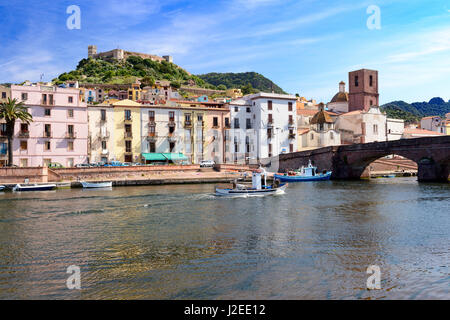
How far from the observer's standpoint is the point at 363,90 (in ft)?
339

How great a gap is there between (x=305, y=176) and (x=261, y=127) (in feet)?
51.4

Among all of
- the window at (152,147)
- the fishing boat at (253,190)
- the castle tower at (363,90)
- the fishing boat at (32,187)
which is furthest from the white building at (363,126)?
the fishing boat at (32,187)

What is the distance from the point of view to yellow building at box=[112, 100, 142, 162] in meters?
66.6

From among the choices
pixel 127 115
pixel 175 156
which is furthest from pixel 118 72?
pixel 175 156

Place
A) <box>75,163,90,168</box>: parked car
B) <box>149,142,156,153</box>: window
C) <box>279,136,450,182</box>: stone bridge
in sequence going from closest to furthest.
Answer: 1. <box>279,136,450,182</box>: stone bridge
2. <box>75,163,90,168</box>: parked car
3. <box>149,142,156,153</box>: window

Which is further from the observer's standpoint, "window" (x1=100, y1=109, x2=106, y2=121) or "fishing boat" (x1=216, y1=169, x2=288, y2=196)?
"window" (x1=100, y1=109, x2=106, y2=121)

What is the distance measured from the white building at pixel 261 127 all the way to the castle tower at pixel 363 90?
31.6m

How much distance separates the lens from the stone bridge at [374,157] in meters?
57.2

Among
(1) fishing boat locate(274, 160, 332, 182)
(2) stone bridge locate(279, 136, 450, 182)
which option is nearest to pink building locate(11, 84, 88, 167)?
(1) fishing boat locate(274, 160, 332, 182)

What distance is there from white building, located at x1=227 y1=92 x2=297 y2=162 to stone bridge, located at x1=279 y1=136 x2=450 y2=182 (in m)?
4.14

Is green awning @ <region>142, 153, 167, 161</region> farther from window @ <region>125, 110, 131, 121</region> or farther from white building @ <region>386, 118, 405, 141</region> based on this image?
white building @ <region>386, 118, 405, 141</region>

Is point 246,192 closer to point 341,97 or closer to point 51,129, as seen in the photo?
point 51,129

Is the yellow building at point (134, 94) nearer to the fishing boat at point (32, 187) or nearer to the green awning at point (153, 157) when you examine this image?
the green awning at point (153, 157)
